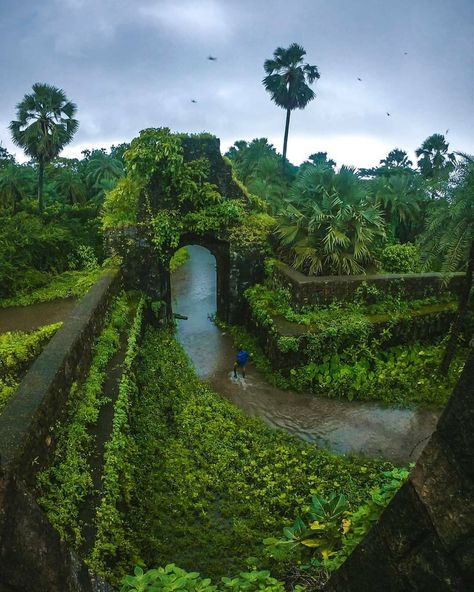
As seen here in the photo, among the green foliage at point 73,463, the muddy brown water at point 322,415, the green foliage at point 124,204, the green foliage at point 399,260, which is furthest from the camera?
the green foliage at point 399,260

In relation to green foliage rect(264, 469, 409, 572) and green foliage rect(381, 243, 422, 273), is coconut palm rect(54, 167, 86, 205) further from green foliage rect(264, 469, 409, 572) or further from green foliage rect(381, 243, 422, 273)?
green foliage rect(264, 469, 409, 572)

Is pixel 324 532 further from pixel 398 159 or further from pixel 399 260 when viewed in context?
pixel 398 159

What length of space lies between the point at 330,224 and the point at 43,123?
13.2 m

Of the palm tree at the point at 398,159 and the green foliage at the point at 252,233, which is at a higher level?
the palm tree at the point at 398,159

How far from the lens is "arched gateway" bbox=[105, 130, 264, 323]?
456 inches

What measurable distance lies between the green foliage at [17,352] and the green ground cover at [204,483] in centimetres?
196

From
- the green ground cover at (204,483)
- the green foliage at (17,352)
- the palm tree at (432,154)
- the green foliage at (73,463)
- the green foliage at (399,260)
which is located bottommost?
the green ground cover at (204,483)

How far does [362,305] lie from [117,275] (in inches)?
267

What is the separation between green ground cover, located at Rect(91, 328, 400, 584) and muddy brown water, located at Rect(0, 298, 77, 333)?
2711 millimetres

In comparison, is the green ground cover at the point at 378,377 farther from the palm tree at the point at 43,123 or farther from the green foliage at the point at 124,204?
the palm tree at the point at 43,123

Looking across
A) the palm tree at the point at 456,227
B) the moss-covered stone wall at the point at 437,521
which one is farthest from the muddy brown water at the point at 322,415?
the moss-covered stone wall at the point at 437,521

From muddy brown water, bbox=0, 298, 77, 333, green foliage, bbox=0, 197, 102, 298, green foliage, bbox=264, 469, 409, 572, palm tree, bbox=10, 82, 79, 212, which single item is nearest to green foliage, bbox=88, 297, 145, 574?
green foliage, bbox=264, 469, 409, 572

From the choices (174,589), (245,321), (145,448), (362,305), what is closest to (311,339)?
(362,305)

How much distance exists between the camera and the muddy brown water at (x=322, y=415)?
25.6 feet
